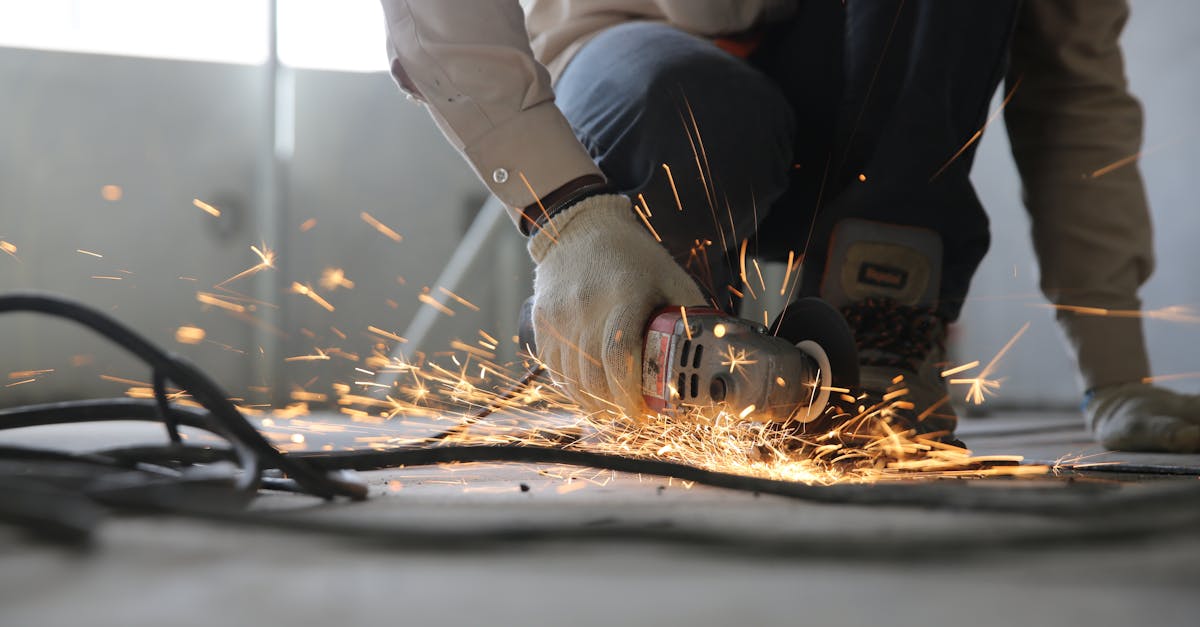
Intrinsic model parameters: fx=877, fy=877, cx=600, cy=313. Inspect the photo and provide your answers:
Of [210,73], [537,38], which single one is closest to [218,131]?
[210,73]

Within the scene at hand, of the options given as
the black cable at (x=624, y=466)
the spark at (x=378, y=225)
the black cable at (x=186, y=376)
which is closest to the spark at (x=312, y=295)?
the spark at (x=378, y=225)

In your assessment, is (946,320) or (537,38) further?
(537,38)

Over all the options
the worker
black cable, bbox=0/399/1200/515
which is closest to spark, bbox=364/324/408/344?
the worker

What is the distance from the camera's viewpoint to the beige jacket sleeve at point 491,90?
1.04 metres

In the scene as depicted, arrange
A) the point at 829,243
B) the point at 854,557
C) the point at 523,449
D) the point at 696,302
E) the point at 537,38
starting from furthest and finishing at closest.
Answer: the point at 537,38
the point at 829,243
the point at 696,302
the point at 523,449
the point at 854,557

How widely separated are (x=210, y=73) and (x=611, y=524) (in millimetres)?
3662

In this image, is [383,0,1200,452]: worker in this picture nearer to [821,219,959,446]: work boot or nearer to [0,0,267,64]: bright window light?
[821,219,959,446]: work boot

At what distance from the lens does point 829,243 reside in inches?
48.7

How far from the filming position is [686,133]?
1259 mm

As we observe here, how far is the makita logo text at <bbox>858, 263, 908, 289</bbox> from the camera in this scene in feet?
3.96

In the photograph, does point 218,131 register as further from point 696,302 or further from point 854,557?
point 854,557

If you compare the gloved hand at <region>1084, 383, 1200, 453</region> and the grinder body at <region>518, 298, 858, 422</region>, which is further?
the gloved hand at <region>1084, 383, 1200, 453</region>

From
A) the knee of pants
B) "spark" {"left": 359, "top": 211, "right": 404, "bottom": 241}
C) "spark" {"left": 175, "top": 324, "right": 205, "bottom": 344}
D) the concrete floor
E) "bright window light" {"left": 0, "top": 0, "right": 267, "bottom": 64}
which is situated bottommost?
the concrete floor

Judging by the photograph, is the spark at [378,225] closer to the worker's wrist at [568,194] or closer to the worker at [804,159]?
the worker at [804,159]
